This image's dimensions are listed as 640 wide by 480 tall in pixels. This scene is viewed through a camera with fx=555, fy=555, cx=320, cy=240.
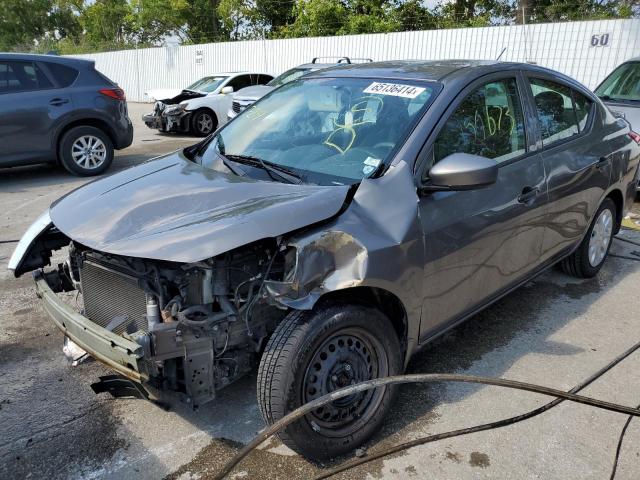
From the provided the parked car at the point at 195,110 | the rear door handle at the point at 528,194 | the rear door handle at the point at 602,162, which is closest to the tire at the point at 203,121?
the parked car at the point at 195,110

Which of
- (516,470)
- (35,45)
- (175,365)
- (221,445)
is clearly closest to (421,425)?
(516,470)

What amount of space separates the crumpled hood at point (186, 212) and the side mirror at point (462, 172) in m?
0.47

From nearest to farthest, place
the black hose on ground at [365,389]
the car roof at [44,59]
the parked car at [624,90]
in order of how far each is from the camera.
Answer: the black hose on ground at [365,389]
the parked car at [624,90]
the car roof at [44,59]

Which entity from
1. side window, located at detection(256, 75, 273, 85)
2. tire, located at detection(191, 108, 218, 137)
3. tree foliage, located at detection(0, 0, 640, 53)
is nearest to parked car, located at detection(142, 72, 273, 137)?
tire, located at detection(191, 108, 218, 137)

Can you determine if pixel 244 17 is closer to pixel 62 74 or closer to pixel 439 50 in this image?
pixel 439 50

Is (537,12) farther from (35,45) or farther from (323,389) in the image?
(35,45)

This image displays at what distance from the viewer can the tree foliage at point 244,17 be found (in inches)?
789

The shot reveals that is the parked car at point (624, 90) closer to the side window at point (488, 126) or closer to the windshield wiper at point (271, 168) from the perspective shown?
the side window at point (488, 126)

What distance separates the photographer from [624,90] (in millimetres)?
7309

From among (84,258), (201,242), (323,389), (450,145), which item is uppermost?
(450,145)

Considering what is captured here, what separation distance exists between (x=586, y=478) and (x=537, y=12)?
2141 centimetres

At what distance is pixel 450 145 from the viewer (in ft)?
9.70

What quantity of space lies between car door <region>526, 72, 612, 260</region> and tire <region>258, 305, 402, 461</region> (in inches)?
68.6

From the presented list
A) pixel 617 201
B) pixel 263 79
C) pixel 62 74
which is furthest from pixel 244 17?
pixel 617 201
